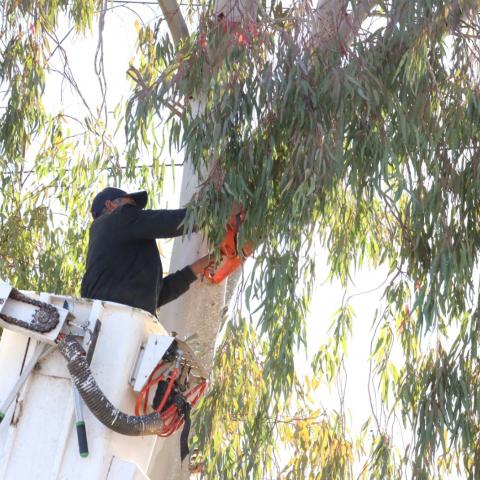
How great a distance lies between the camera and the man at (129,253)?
20.1 feet

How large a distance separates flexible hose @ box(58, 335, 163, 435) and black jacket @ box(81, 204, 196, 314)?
113cm

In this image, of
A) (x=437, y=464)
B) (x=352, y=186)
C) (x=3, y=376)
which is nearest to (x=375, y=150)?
(x=352, y=186)

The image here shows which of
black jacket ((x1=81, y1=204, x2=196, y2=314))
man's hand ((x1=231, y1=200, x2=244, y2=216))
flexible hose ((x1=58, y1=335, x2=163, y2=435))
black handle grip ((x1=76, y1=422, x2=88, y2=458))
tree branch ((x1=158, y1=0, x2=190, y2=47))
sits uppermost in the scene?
tree branch ((x1=158, y1=0, x2=190, y2=47))

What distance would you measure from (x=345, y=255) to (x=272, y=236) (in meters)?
0.84

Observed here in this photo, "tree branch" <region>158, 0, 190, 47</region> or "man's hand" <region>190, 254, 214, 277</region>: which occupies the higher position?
"tree branch" <region>158, 0, 190, 47</region>

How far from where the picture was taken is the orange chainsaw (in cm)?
635

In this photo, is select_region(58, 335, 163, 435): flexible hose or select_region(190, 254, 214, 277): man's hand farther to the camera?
select_region(190, 254, 214, 277): man's hand

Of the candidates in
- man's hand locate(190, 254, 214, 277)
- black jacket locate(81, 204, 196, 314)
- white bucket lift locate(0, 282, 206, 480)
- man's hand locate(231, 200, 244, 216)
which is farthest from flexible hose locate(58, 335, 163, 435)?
man's hand locate(190, 254, 214, 277)

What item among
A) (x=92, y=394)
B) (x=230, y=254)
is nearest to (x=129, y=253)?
(x=230, y=254)

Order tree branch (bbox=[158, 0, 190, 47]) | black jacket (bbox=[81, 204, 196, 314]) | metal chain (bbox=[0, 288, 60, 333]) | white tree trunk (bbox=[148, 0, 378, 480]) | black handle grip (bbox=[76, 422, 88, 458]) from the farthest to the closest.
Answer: tree branch (bbox=[158, 0, 190, 47]), white tree trunk (bbox=[148, 0, 378, 480]), black jacket (bbox=[81, 204, 196, 314]), metal chain (bbox=[0, 288, 60, 333]), black handle grip (bbox=[76, 422, 88, 458])

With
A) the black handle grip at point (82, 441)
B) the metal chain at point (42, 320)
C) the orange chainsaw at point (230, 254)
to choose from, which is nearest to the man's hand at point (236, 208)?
the orange chainsaw at point (230, 254)

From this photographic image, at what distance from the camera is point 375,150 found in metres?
6.29

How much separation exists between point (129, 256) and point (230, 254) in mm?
516

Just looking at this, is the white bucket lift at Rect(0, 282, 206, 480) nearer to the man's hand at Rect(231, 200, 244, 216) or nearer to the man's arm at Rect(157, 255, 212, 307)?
the man's hand at Rect(231, 200, 244, 216)
